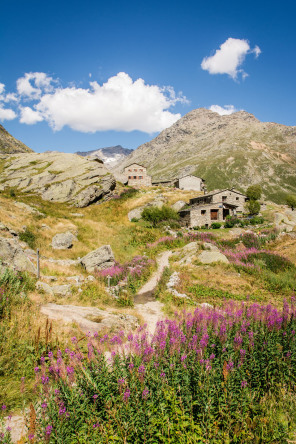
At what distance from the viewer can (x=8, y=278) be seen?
877cm

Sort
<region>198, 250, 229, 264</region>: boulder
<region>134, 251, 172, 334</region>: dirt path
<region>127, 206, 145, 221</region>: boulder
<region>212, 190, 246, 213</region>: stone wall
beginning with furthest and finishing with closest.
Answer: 1. <region>212, 190, 246, 213</region>: stone wall
2. <region>127, 206, 145, 221</region>: boulder
3. <region>198, 250, 229, 264</region>: boulder
4. <region>134, 251, 172, 334</region>: dirt path

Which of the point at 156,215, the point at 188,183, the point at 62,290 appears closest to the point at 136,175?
the point at 188,183

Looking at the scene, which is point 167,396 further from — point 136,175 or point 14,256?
point 136,175

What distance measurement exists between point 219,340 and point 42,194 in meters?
41.7

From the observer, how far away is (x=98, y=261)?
1881 centimetres

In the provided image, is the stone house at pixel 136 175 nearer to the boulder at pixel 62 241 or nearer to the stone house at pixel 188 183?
the stone house at pixel 188 183

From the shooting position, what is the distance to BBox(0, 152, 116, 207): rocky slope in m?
41.4

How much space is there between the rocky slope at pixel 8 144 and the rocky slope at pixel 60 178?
3574 cm

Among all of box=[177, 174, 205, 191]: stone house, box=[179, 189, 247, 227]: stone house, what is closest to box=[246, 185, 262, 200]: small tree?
box=[177, 174, 205, 191]: stone house

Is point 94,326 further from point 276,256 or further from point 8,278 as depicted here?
point 276,256

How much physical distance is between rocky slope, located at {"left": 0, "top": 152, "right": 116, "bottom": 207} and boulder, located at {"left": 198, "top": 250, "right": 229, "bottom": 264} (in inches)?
1052

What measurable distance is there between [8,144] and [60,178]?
5893 cm

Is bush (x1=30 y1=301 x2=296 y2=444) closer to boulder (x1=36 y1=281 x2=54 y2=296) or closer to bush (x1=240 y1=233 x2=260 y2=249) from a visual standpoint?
boulder (x1=36 y1=281 x2=54 y2=296)

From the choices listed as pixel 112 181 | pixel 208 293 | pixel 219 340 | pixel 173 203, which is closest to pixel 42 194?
pixel 112 181
